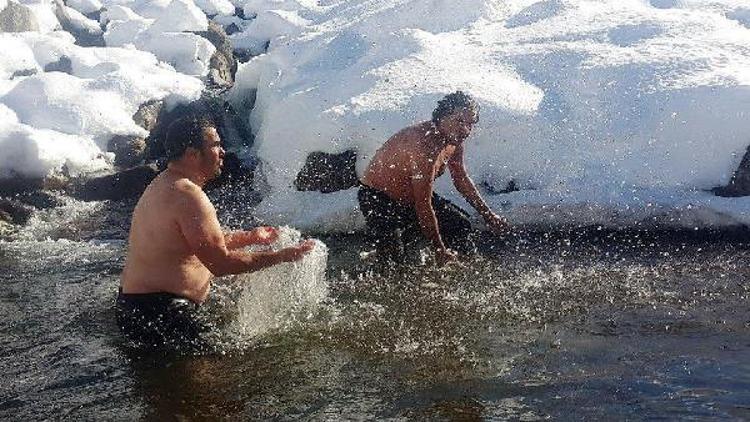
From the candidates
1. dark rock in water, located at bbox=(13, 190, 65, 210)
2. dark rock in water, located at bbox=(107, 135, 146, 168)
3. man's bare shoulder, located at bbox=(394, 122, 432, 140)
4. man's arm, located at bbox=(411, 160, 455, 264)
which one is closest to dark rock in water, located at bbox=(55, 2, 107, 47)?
dark rock in water, located at bbox=(107, 135, 146, 168)

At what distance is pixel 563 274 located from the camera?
6391 millimetres

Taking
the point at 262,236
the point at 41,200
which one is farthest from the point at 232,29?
the point at 262,236

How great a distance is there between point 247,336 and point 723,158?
538cm

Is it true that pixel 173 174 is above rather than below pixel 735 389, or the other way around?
above

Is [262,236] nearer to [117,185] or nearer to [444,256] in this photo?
[444,256]

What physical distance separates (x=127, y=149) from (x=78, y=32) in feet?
32.3

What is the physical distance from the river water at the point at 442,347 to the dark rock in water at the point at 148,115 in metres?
5.82

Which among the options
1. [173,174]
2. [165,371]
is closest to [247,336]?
[165,371]

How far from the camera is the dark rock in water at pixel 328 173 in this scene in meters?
8.69

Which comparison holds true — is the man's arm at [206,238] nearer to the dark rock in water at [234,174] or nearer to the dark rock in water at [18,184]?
the dark rock in water at [234,174]

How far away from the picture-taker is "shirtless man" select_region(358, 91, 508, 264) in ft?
19.3

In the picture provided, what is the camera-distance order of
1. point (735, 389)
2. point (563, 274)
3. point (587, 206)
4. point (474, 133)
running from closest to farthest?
point (735, 389) → point (563, 274) → point (587, 206) → point (474, 133)

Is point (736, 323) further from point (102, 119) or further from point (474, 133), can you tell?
point (102, 119)

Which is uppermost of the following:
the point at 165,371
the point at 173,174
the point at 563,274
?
the point at 173,174
